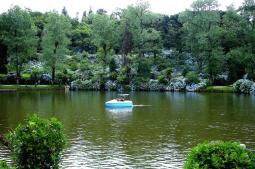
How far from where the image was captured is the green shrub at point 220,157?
11.2 metres

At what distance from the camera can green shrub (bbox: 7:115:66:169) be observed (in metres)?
14.8

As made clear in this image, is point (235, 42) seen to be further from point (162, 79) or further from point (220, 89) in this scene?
point (162, 79)

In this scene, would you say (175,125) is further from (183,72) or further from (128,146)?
(183,72)

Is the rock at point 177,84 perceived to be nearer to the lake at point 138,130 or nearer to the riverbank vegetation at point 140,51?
the riverbank vegetation at point 140,51

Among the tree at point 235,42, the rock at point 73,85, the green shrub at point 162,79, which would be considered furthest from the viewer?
the rock at point 73,85

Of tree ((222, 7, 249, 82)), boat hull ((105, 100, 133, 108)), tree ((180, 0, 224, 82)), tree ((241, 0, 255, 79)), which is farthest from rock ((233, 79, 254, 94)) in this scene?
boat hull ((105, 100, 133, 108))

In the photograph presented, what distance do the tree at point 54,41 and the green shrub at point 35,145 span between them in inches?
3579

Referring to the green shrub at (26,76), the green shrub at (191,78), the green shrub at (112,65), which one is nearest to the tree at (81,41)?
the green shrub at (112,65)

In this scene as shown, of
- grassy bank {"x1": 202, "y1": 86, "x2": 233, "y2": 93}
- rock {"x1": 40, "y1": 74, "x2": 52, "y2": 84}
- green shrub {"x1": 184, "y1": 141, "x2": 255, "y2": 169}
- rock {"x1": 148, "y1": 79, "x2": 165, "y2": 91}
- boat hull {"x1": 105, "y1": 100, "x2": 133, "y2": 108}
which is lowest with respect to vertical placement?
boat hull {"x1": 105, "y1": 100, "x2": 133, "y2": 108}

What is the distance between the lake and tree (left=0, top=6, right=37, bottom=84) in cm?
3975

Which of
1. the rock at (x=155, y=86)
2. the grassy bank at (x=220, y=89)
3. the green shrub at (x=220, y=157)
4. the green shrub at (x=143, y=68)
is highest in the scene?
the green shrub at (x=143, y=68)

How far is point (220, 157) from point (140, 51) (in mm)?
104396

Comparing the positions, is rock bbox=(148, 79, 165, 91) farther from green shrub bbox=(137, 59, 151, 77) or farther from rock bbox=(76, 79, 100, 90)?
rock bbox=(76, 79, 100, 90)

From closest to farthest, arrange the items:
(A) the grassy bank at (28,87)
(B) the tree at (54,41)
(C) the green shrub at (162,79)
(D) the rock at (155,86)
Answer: (A) the grassy bank at (28,87) → (B) the tree at (54,41) → (C) the green shrub at (162,79) → (D) the rock at (155,86)
